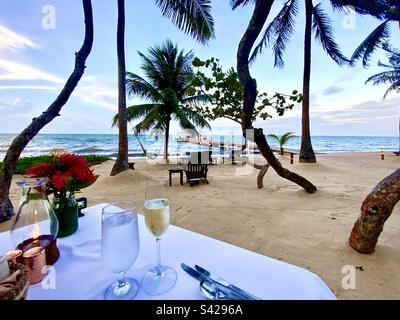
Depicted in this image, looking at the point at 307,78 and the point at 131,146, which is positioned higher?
the point at 307,78

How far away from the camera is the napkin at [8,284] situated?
48 centimetres

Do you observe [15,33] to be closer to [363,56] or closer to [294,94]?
[294,94]

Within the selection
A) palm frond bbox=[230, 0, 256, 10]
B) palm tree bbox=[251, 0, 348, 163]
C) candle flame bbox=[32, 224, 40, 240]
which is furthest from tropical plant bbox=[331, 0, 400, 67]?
candle flame bbox=[32, 224, 40, 240]

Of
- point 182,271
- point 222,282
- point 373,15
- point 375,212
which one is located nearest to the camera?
point 222,282

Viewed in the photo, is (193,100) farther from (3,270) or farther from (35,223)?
(3,270)

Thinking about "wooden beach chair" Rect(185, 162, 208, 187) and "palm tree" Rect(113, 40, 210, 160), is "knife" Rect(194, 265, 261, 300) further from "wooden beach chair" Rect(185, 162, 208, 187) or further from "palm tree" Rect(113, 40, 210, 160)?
"palm tree" Rect(113, 40, 210, 160)

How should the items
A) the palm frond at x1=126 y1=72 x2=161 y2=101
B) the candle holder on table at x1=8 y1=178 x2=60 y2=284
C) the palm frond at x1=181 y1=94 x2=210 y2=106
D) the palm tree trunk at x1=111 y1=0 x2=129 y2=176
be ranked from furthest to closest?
the palm frond at x1=181 y1=94 x2=210 y2=106
the palm frond at x1=126 y1=72 x2=161 y2=101
the palm tree trunk at x1=111 y1=0 x2=129 y2=176
the candle holder on table at x1=8 y1=178 x2=60 y2=284

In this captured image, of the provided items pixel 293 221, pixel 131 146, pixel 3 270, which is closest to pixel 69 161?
pixel 3 270

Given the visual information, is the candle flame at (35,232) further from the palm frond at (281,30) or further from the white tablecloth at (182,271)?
the palm frond at (281,30)

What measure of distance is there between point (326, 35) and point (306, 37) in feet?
4.34

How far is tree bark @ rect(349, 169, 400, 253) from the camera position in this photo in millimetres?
2357

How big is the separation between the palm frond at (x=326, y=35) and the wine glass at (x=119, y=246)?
42.6 ft

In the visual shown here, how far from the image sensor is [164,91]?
34.5ft

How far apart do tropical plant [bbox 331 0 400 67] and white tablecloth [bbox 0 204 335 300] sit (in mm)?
10424
